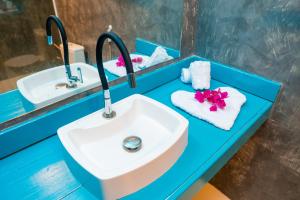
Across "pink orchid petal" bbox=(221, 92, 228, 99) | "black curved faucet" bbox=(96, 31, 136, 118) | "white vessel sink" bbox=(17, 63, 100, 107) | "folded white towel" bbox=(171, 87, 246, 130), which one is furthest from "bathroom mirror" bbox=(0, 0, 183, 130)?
"pink orchid petal" bbox=(221, 92, 228, 99)

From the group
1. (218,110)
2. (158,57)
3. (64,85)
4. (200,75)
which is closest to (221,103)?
(218,110)

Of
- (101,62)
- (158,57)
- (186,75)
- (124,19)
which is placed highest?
(124,19)

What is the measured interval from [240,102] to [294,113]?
266 mm

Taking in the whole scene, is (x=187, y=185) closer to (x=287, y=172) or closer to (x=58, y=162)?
(x=58, y=162)

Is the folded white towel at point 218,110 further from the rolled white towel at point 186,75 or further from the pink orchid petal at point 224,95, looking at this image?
the rolled white towel at point 186,75

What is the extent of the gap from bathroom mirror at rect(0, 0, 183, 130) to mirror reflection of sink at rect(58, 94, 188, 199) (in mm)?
179

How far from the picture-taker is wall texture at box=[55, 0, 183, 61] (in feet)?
2.98

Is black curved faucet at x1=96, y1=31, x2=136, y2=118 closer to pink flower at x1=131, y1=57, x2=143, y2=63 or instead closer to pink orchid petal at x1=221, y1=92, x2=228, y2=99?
pink flower at x1=131, y1=57, x2=143, y2=63

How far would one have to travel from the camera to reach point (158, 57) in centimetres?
131

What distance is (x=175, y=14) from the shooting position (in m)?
1.31

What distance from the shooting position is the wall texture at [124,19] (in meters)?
0.91

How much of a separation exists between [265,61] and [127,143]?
80cm

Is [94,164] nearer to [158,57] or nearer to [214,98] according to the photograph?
[214,98]

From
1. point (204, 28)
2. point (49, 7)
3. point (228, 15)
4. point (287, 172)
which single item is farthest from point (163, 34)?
point (287, 172)
